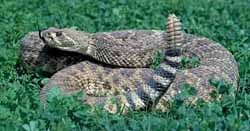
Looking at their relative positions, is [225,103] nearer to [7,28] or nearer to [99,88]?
[99,88]

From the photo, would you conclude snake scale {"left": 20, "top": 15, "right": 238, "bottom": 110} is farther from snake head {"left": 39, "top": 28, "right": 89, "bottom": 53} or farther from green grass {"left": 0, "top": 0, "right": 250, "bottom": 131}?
green grass {"left": 0, "top": 0, "right": 250, "bottom": 131}

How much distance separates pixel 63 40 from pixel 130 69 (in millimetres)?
766

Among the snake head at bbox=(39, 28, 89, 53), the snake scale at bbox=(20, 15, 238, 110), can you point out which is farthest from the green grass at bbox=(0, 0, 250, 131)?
the snake head at bbox=(39, 28, 89, 53)

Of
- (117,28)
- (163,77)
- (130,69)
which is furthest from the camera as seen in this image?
(117,28)

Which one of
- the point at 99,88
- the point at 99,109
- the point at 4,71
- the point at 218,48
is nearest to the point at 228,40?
the point at 218,48

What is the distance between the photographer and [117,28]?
10.4 metres

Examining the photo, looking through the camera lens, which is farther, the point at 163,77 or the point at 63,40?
the point at 63,40

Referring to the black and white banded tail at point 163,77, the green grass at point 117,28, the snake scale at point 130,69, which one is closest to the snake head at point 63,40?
the snake scale at point 130,69

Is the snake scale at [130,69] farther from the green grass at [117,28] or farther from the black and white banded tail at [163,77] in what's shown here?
the green grass at [117,28]

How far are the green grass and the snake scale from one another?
0.21m

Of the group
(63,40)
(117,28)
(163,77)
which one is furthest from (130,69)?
(117,28)

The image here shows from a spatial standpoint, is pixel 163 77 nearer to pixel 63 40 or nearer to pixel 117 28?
pixel 63 40

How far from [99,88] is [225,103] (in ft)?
6.80

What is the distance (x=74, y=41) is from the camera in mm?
8484
